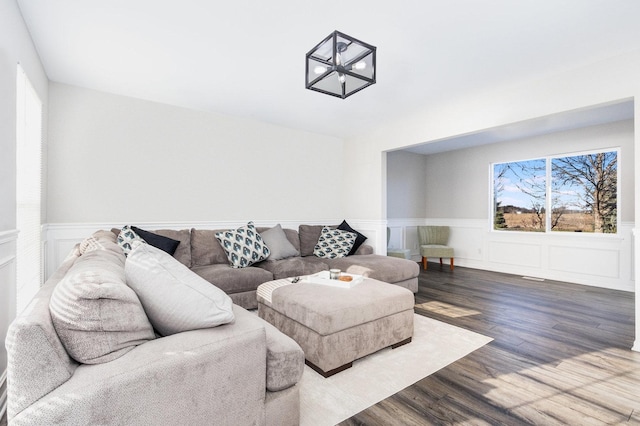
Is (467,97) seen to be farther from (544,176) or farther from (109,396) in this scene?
(109,396)

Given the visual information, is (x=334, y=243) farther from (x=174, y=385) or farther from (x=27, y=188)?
(x=174, y=385)

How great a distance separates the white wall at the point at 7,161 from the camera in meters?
1.74

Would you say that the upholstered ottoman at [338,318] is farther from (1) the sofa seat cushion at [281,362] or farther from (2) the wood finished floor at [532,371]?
(1) the sofa seat cushion at [281,362]

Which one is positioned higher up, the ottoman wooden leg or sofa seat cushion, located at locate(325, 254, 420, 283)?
sofa seat cushion, located at locate(325, 254, 420, 283)

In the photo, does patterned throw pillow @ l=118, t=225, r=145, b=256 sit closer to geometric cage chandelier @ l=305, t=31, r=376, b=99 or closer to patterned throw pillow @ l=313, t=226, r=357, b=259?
patterned throw pillow @ l=313, t=226, r=357, b=259

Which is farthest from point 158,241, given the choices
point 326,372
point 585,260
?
point 585,260

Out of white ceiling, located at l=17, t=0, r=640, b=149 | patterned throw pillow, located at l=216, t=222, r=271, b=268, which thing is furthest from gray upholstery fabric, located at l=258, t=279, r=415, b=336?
white ceiling, located at l=17, t=0, r=640, b=149

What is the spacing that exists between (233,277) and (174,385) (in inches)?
85.5

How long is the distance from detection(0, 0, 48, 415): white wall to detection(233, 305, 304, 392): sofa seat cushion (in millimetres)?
1485

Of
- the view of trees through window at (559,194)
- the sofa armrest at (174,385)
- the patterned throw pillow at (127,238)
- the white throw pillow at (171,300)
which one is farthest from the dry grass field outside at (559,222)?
the patterned throw pillow at (127,238)

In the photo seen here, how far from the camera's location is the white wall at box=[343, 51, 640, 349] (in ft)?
8.51

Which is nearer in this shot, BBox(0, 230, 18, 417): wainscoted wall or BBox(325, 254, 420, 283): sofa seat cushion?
BBox(0, 230, 18, 417): wainscoted wall

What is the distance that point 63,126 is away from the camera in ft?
10.8

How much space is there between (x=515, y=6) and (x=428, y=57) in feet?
2.41
